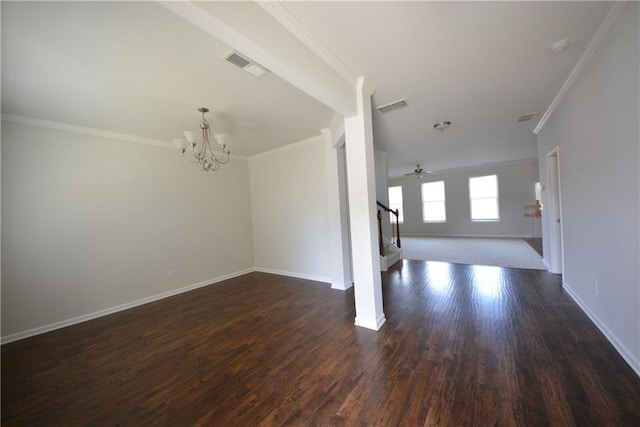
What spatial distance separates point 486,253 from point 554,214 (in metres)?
2.13

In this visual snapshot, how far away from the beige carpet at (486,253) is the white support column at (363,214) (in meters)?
3.51

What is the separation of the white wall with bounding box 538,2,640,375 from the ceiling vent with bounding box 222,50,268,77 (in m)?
2.72

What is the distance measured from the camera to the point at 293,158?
179 inches

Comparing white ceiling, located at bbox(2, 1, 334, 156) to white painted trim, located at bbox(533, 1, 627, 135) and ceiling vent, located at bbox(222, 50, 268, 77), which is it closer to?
ceiling vent, located at bbox(222, 50, 268, 77)

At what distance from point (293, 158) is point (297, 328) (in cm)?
310

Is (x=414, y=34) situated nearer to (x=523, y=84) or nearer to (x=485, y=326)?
(x=523, y=84)

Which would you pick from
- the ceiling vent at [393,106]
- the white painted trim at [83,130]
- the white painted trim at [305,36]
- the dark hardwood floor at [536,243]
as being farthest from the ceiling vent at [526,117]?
the white painted trim at [83,130]

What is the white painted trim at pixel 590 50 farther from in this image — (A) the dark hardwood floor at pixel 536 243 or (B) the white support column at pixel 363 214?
(A) the dark hardwood floor at pixel 536 243

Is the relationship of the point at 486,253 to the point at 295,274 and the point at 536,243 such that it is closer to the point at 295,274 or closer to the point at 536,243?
the point at 536,243

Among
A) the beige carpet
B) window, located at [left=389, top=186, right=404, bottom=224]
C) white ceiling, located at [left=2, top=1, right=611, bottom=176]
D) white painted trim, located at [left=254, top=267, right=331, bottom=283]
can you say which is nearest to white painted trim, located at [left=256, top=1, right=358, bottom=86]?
white ceiling, located at [left=2, top=1, right=611, bottom=176]

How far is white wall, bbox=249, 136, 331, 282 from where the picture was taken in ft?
14.0

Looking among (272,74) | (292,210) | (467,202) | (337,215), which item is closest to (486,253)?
(467,202)

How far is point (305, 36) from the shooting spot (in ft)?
5.98

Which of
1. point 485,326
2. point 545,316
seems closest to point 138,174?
point 485,326
